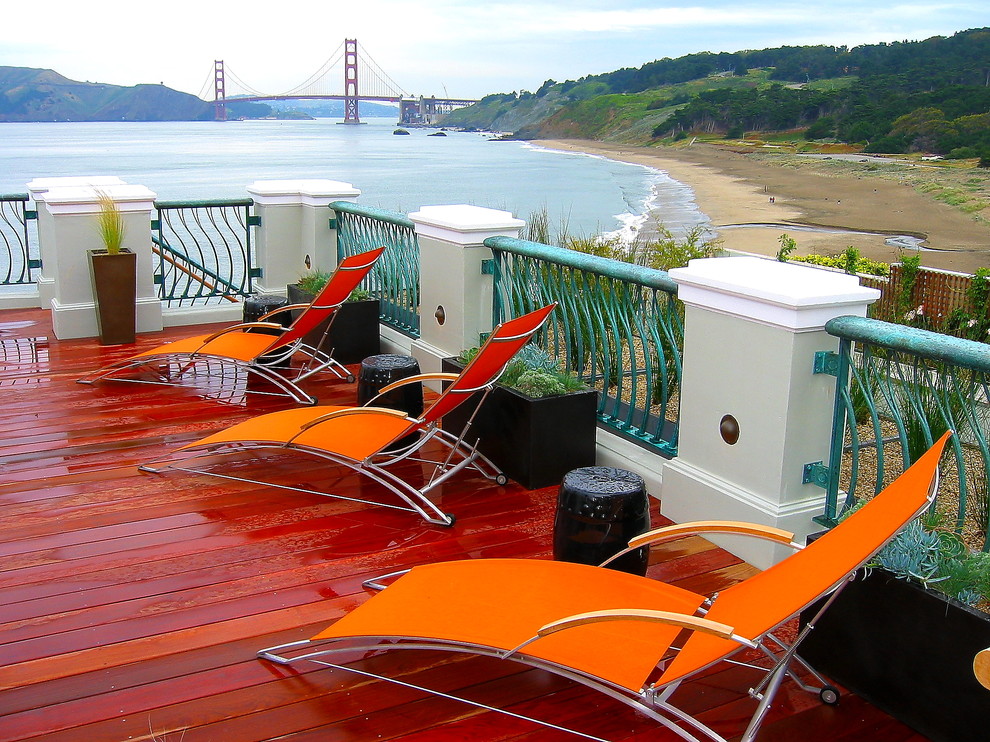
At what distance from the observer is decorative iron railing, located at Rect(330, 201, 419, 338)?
6855 millimetres

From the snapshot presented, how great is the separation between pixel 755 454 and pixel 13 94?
366ft

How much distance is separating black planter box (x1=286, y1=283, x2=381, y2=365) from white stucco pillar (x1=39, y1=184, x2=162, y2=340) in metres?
1.64

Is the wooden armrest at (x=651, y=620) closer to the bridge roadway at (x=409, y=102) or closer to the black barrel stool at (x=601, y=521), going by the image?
the black barrel stool at (x=601, y=521)

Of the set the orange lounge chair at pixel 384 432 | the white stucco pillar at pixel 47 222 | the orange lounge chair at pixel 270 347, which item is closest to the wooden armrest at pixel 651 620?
the orange lounge chair at pixel 384 432

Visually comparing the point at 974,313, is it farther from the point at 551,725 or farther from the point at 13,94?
the point at 13,94

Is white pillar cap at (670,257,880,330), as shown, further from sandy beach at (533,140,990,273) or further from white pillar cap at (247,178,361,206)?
sandy beach at (533,140,990,273)

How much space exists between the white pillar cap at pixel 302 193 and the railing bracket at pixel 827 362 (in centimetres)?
519

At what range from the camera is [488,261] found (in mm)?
5609

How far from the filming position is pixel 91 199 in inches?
285

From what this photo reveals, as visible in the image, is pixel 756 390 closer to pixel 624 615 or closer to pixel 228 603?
pixel 624 615

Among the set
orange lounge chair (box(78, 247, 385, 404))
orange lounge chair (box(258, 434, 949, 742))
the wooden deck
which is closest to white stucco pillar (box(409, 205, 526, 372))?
orange lounge chair (box(78, 247, 385, 404))

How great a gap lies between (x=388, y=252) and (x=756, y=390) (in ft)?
13.8

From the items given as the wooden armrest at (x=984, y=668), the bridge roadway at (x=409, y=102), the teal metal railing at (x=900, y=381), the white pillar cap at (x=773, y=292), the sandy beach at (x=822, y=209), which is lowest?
the sandy beach at (x=822, y=209)

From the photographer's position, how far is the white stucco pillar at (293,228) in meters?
7.87
